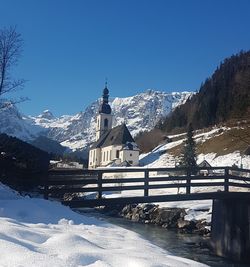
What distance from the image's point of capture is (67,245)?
7094 millimetres

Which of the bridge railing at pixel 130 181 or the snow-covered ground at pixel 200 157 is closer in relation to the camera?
the bridge railing at pixel 130 181

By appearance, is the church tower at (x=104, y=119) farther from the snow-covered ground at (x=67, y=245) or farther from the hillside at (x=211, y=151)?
the snow-covered ground at (x=67, y=245)

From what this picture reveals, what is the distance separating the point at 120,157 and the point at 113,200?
307 ft

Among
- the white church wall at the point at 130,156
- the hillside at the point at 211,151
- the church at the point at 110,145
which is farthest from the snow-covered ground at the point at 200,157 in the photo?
the church at the point at 110,145

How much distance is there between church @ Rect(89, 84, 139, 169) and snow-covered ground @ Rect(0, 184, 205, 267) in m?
92.4

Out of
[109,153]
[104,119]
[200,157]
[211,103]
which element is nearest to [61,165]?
[200,157]

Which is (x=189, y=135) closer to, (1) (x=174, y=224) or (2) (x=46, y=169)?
(1) (x=174, y=224)

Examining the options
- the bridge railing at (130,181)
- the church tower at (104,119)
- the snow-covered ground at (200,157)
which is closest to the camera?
the bridge railing at (130,181)

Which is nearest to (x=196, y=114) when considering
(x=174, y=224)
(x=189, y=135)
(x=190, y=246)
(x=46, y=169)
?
(x=189, y=135)

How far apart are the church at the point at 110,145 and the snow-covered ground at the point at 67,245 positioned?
9237 centimetres

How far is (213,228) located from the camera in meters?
22.3

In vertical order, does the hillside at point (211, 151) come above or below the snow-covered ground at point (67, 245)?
above

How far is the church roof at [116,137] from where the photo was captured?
113m

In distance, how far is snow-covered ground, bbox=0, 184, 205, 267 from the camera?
6.21m
